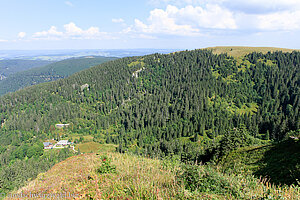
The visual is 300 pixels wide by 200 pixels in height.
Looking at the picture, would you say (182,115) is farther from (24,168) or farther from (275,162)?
(275,162)

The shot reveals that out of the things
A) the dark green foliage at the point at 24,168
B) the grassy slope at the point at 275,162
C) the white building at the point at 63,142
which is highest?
the grassy slope at the point at 275,162

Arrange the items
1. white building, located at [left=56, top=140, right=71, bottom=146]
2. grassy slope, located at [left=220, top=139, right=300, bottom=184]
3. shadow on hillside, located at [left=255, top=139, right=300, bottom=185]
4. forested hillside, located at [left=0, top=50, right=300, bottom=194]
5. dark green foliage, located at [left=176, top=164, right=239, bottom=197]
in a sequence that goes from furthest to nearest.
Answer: white building, located at [left=56, top=140, right=71, bottom=146], forested hillside, located at [left=0, top=50, right=300, bottom=194], grassy slope, located at [left=220, top=139, right=300, bottom=184], shadow on hillside, located at [left=255, top=139, right=300, bottom=185], dark green foliage, located at [left=176, top=164, right=239, bottom=197]

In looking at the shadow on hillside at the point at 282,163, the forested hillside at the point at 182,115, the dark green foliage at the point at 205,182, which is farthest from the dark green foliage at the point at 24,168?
the shadow on hillside at the point at 282,163

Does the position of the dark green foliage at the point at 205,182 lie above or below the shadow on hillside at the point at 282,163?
above

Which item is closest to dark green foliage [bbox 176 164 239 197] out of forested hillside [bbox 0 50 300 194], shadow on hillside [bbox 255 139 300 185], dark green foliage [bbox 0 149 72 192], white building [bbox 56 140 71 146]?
shadow on hillside [bbox 255 139 300 185]

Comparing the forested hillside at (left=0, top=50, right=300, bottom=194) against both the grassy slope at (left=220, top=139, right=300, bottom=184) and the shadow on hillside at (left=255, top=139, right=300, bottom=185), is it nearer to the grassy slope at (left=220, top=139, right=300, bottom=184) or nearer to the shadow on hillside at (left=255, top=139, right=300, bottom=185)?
the grassy slope at (left=220, top=139, right=300, bottom=184)

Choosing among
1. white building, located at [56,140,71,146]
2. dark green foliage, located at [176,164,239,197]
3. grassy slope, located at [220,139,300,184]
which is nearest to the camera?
dark green foliage, located at [176,164,239,197]

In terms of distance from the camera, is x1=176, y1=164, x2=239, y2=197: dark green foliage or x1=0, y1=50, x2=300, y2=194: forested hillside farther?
x1=0, y1=50, x2=300, y2=194: forested hillside

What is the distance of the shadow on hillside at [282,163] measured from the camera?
50.0 ft

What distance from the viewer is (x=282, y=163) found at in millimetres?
20172

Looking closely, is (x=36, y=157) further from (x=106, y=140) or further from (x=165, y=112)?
(x=165, y=112)

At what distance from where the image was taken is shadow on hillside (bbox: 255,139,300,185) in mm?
15242

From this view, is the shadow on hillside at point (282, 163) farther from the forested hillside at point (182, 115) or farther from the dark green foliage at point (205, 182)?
the forested hillside at point (182, 115)

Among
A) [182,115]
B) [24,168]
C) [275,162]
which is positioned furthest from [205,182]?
[182,115]
